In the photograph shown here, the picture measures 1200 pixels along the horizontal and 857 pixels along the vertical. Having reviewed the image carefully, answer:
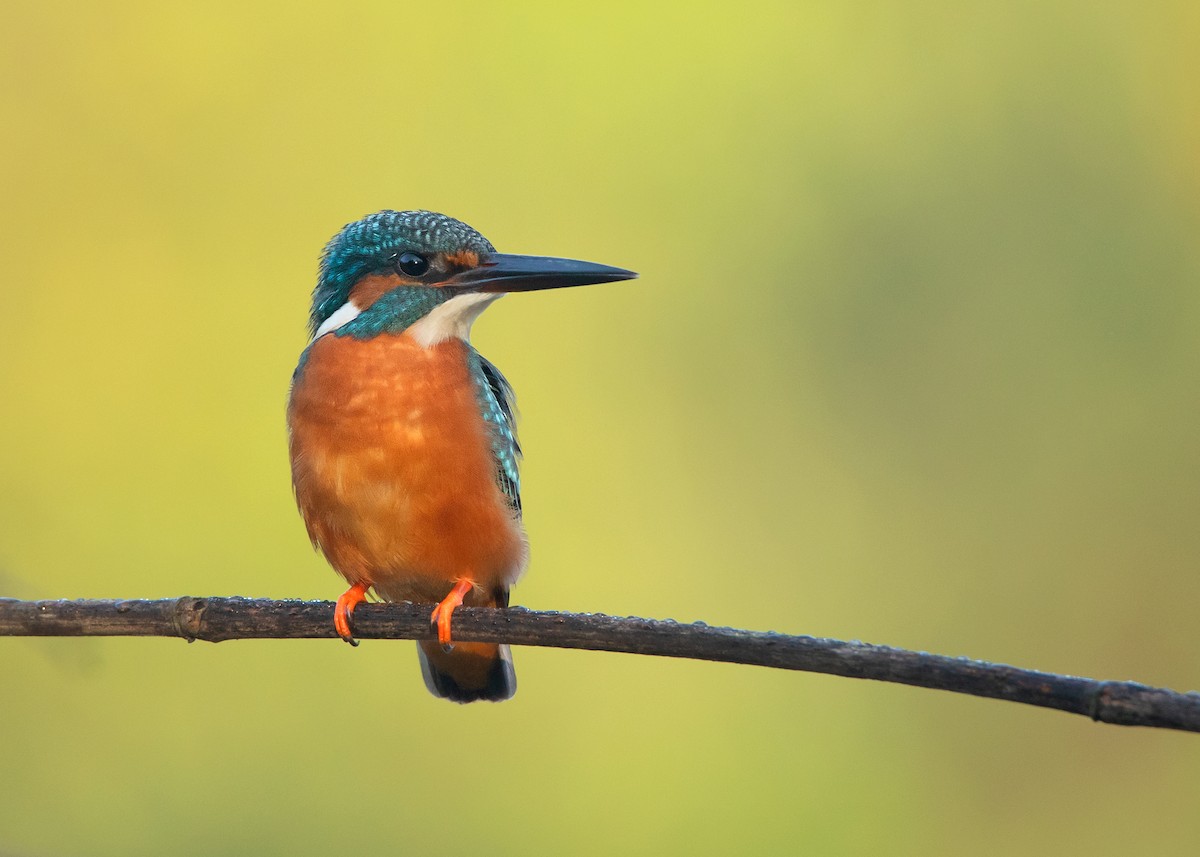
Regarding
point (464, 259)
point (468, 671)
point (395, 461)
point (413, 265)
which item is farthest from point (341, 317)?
point (468, 671)

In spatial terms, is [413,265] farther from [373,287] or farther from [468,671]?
[468,671]

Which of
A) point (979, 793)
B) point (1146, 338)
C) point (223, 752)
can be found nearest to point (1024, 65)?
point (1146, 338)

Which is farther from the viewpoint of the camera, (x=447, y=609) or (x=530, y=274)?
(x=530, y=274)

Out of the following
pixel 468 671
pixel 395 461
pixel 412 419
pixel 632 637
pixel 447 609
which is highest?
pixel 412 419

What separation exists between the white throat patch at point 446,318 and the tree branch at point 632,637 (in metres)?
0.95

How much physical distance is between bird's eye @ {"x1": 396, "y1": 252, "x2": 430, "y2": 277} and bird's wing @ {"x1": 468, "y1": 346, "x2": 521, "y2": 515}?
27cm

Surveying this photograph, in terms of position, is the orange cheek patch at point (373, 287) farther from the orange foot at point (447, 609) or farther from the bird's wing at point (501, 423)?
the orange foot at point (447, 609)

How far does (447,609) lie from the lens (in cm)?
321

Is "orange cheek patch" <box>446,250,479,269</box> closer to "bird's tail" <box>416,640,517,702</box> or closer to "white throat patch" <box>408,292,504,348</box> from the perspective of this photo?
"white throat patch" <box>408,292,504,348</box>

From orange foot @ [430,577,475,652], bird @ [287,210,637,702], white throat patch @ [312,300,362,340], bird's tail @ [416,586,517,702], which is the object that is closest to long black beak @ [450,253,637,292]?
bird @ [287,210,637,702]

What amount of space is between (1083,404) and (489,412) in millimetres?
4456

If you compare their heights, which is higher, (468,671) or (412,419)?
(412,419)

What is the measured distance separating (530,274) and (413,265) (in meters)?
0.34

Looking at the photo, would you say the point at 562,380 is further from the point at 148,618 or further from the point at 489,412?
the point at 148,618
